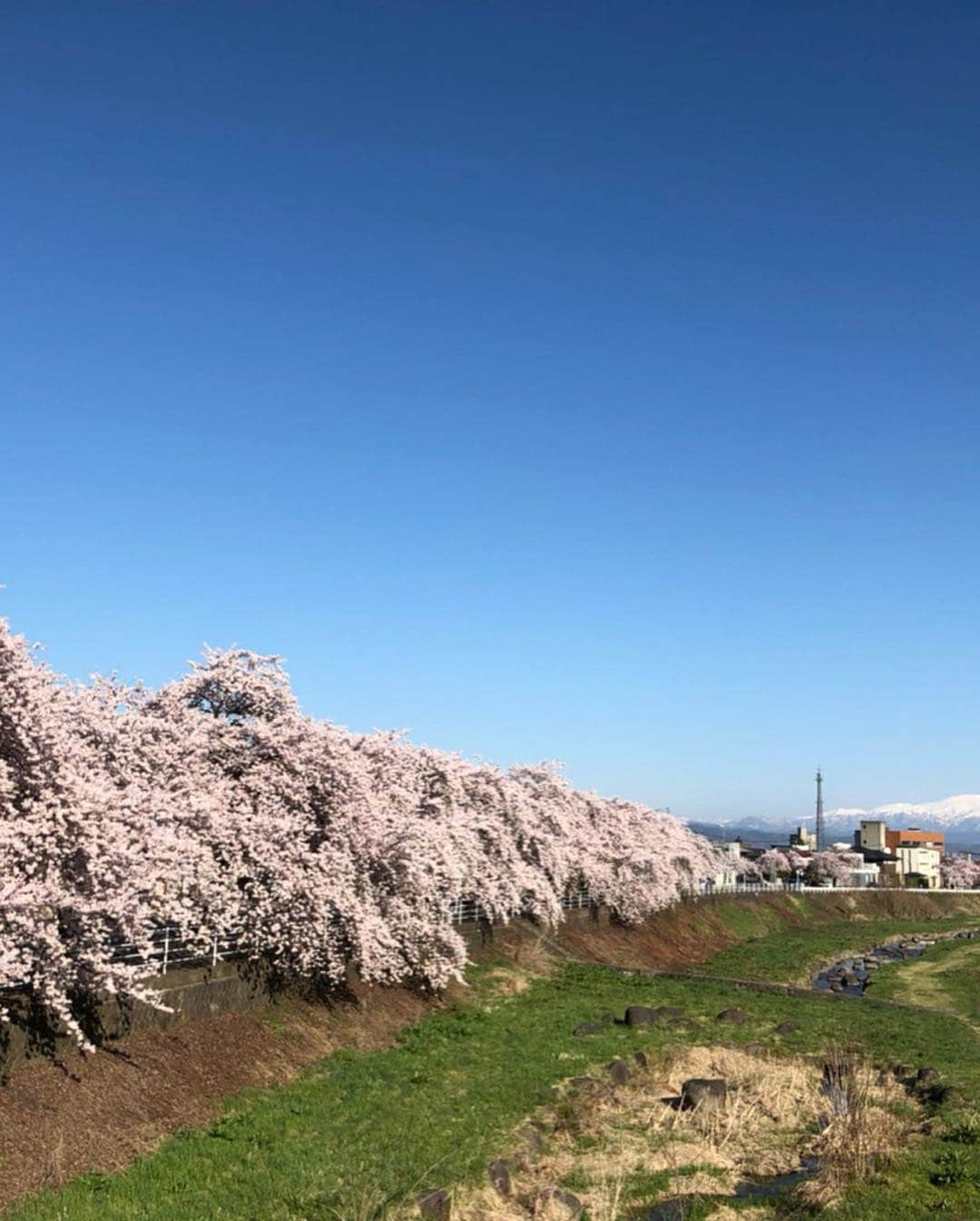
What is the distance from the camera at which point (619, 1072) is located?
27.7 meters

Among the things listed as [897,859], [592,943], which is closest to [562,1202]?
[592,943]

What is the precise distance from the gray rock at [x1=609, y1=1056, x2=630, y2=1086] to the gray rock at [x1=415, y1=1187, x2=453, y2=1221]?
10445 millimetres

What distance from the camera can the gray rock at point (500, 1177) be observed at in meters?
19.2

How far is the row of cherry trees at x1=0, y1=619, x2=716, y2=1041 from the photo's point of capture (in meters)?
20.0

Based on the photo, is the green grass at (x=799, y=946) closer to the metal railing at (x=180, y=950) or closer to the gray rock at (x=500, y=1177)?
the metal railing at (x=180, y=950)

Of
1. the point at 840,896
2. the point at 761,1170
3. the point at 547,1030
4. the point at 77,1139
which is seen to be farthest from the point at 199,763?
the point at 840,896

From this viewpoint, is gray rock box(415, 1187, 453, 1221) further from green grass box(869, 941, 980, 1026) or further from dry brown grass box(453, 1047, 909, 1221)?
green grass box(869, 941, 980, 1026)

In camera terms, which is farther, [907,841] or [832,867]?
[907,841]

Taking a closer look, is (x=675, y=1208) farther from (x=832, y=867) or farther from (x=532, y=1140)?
(x=832, y=867)

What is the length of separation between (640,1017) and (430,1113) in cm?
1334

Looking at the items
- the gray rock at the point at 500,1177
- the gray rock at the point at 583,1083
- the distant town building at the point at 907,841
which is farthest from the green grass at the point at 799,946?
the distant town building at the point at 907,841

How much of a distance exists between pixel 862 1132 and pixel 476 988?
2139cm

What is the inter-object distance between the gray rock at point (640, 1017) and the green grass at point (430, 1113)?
4.00 ft

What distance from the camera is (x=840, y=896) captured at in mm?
108500
